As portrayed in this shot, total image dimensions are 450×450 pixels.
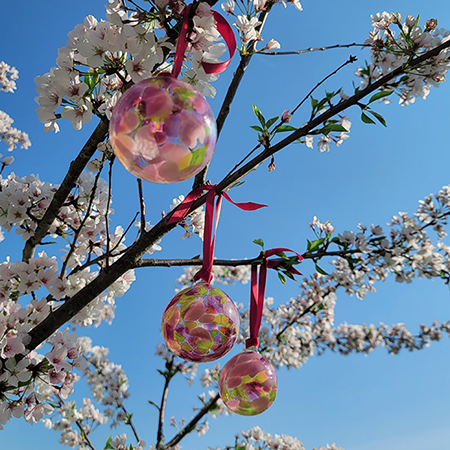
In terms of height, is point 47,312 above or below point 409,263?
below

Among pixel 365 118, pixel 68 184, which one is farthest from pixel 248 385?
pixel 68 184

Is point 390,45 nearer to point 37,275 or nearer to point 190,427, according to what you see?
point 37,275

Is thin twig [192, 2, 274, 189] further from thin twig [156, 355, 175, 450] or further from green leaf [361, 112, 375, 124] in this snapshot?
thin twig [156, 355, 175, 450]

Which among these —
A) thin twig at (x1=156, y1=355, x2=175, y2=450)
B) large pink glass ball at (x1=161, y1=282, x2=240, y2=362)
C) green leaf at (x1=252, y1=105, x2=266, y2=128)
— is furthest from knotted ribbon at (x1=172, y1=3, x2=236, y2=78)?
thin twig at (x1=156, y1=355, x2=175, y2=450)

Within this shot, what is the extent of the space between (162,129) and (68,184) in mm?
1263

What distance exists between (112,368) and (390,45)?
516cm

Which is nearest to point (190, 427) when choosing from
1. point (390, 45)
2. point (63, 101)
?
point (63, 101)

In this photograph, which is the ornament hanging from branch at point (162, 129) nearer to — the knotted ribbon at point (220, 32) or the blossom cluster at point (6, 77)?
the knotted ribbon at point (220, 32)

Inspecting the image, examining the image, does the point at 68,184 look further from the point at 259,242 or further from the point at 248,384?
the point at 248,384

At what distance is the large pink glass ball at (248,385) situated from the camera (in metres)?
1.19

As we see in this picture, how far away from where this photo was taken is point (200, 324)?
100 centimetres

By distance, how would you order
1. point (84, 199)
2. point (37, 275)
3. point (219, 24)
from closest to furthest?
point (219, 24)
point (37, 275)
point (84, 199)

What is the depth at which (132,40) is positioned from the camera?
1062 millimetres

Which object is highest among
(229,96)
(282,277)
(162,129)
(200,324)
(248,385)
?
(229,96)
